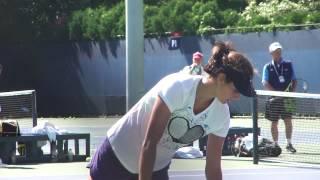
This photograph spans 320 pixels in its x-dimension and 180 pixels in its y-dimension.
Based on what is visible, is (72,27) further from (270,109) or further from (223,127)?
(223,127)

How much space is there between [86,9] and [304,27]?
8644mm

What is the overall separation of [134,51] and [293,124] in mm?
3194

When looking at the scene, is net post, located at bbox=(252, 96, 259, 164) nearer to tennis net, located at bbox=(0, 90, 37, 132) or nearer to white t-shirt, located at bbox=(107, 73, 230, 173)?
tennis net, located at bbox=(0, 90, 37, 132)

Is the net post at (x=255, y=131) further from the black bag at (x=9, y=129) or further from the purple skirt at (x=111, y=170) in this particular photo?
the purple skirt at (x=111, y=170)

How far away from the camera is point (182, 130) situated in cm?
406

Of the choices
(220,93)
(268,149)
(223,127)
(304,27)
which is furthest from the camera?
(304,27)

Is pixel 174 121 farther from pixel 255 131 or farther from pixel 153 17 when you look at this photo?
pixel 153 17

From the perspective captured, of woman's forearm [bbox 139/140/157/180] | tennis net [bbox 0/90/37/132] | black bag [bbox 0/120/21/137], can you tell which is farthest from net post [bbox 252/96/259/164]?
woman's forearm [bbox 139/140/157/180]

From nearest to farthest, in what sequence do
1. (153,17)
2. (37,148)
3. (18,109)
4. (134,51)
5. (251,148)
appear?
(134,51)
(251,148)
(37,148)
(18,109)
(153,17)

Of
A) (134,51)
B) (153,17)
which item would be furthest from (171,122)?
(153,17)

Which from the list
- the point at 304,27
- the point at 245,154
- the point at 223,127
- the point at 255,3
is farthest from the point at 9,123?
the point at 255,3

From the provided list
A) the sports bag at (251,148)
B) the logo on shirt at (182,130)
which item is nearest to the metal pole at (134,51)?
the sports bag at (251,148)

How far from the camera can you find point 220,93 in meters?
3.85

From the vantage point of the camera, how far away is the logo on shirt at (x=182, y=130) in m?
4.00
